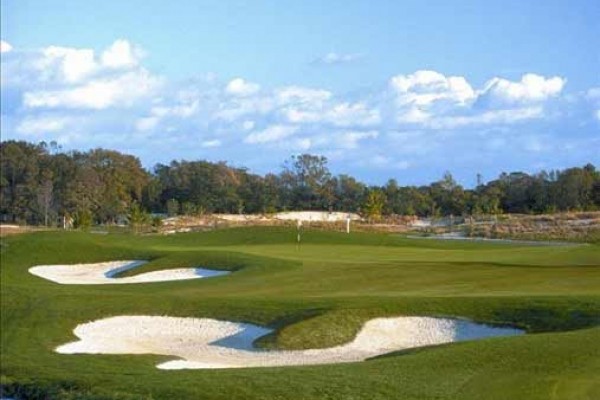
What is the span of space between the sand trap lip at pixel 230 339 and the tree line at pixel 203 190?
227ft

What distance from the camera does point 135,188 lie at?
369ft

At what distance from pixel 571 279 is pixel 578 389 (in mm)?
13753

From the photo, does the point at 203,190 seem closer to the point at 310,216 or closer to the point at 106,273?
the point at 310,216

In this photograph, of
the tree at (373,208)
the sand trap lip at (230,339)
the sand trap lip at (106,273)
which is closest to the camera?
the sand trap lip at (230,339)

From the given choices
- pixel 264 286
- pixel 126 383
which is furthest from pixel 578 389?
pixel 264 286

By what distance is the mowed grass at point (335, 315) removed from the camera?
14.1 metres

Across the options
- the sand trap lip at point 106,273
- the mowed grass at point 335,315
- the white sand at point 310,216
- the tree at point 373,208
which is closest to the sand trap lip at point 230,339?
the mowed grass at point 335,315

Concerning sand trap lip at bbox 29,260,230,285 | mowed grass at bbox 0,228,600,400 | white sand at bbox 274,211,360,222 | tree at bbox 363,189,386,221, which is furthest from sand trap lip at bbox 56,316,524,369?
white sand at bbox 274,211,360,222

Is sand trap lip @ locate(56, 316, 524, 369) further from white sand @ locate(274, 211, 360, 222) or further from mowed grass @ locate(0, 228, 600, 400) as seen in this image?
white sand @ locate(274, 211, 360, 222)

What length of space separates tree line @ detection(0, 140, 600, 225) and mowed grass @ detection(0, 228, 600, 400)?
5596 cm

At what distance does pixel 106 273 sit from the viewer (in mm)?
40812

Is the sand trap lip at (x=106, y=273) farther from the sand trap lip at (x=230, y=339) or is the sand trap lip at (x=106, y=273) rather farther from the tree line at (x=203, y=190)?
the tree line at (x=203, y=190)

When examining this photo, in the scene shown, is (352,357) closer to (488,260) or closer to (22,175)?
(488,260)

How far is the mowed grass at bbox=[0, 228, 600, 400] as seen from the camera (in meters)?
14.1
